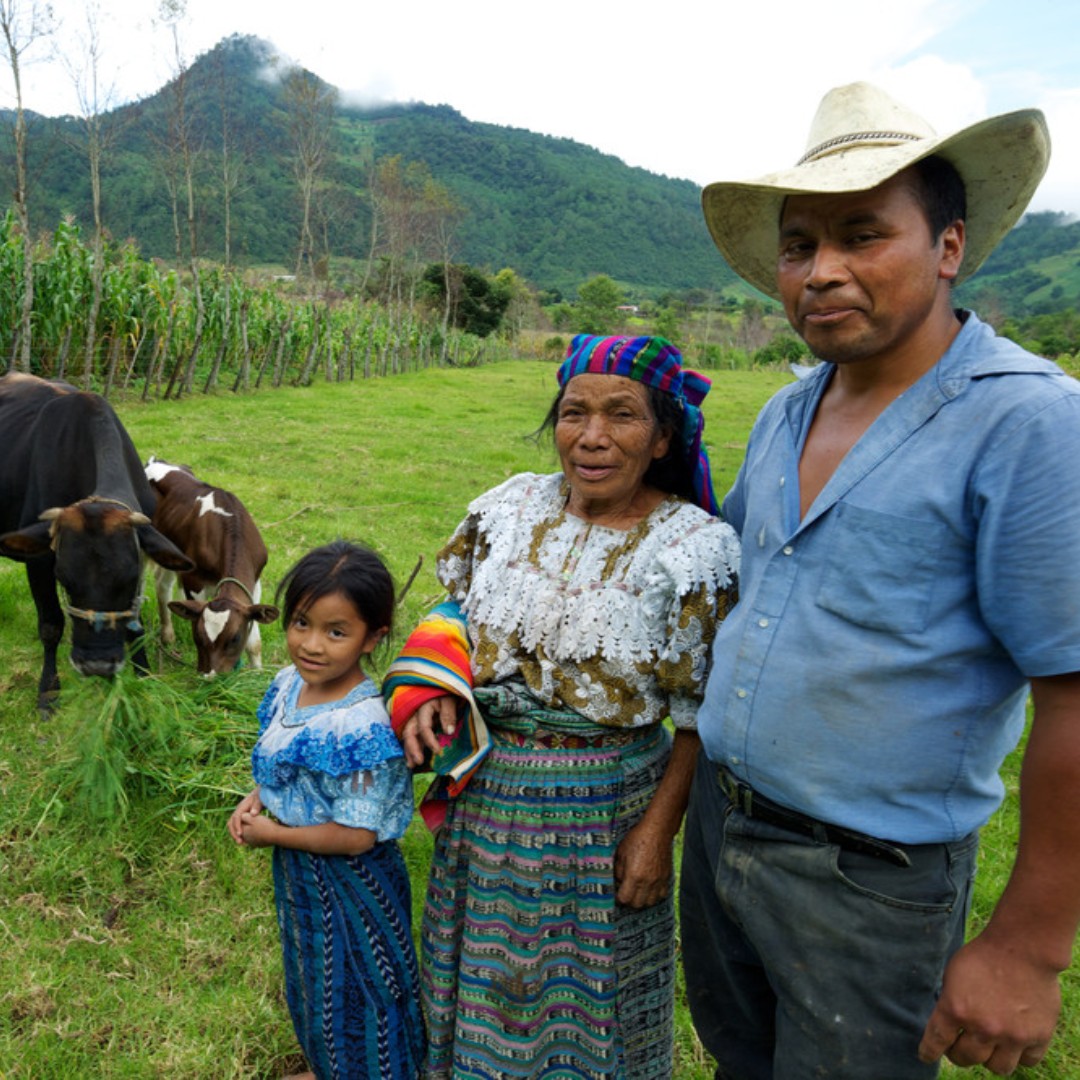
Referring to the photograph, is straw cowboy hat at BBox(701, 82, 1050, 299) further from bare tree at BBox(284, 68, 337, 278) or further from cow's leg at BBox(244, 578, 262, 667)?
bare tree at BBox(284, 68, 337, 278)

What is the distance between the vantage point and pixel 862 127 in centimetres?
144

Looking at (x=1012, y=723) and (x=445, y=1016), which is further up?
(x=1012, y=723)

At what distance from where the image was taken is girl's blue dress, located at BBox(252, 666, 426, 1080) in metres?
1.86

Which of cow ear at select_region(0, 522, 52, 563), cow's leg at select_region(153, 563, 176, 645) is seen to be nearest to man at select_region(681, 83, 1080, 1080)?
cow ear at select_region(0, 522, 52, 563)

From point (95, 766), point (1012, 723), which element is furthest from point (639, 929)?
point (95, 766)

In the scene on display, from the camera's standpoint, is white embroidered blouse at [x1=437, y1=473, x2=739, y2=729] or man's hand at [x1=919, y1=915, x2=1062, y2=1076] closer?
man's hand at [x1=919, y1=915, x2=1062, y2=1076]

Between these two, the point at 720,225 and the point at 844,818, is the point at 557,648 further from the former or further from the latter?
the point at 720,225

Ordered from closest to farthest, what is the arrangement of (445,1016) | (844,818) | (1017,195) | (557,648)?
(844,818) < (1017,195) < (557,648) < (445,1016)

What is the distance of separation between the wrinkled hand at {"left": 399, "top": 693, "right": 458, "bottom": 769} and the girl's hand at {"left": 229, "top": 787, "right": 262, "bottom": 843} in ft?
1.65

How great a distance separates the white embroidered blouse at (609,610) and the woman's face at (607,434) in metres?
0.11

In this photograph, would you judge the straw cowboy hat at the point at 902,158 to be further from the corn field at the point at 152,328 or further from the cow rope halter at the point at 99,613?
the corn field at the point at 152,328

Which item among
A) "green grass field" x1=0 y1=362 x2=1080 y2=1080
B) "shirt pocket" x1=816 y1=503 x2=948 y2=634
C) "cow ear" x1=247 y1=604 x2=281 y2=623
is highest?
"shirt pocket" x1=816 y1=503 x2=948 y2=634

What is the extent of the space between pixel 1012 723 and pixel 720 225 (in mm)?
1173

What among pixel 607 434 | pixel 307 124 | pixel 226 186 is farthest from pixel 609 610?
pixel 307 124
